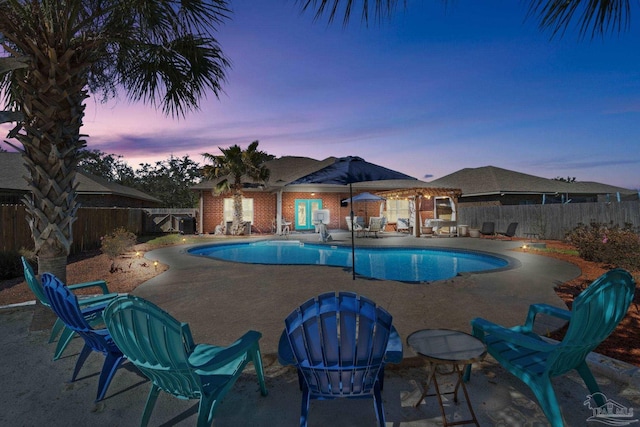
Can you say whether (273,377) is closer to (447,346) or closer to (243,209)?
(447,346)

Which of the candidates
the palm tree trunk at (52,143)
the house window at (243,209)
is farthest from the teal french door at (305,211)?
the palm tree trunk at (52,143)

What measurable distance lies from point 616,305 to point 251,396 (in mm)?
2761

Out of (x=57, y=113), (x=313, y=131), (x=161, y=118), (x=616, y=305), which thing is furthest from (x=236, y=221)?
(x=616, y=305)

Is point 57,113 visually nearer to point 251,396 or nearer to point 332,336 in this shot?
point 251,396

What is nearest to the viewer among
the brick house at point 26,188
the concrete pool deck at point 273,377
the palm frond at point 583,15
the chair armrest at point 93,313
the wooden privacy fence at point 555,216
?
the palm frond at point 583,15

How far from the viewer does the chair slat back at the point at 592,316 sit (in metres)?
1.95

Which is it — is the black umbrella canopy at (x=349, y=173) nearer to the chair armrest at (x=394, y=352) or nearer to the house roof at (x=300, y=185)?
the chair armrest at (x=394, y=352)

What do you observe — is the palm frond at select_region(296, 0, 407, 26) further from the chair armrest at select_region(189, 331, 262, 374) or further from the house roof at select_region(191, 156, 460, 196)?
the house roof at select_region(191, 156, 460, 196)

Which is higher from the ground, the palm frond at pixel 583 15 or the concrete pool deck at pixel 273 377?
the palm frond at pixel 583 15

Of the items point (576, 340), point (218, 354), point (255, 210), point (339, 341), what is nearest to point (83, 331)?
point (218, 354)

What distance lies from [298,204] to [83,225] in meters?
12.5

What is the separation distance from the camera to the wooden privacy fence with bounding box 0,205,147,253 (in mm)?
8680

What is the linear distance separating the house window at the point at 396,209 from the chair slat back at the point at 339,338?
2178 centimetres

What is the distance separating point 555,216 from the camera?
1527cm
